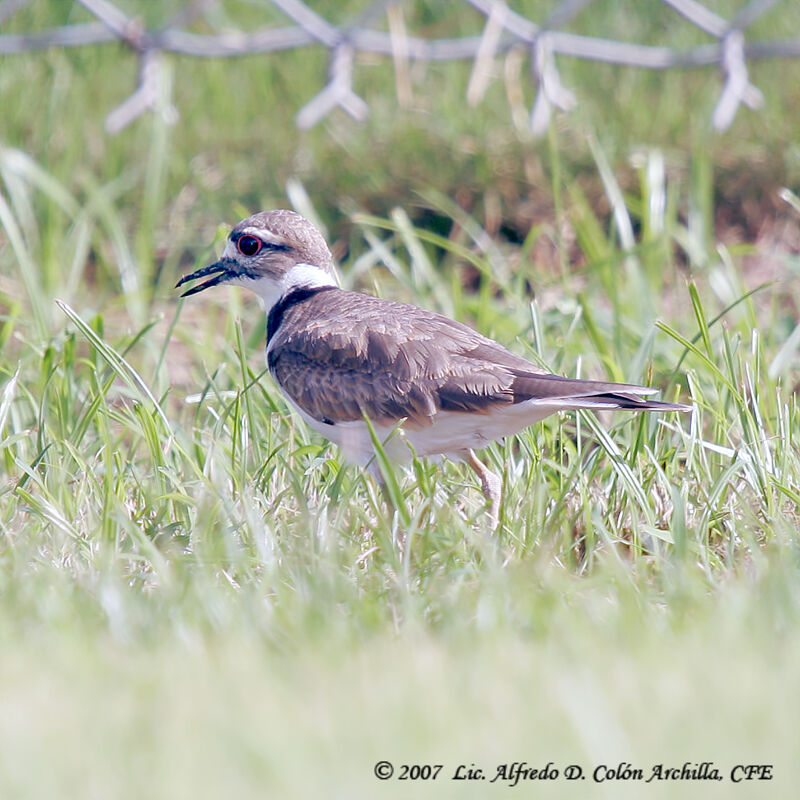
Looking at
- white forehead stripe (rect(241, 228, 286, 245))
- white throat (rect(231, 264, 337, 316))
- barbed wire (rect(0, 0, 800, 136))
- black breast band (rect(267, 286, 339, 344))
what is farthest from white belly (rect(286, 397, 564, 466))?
barbed wire (rect(0, 0, 800, 136))

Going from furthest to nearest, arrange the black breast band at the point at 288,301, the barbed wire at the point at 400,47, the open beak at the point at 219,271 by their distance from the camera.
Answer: the barbed wire at the point at 400,47, the open beak at the point at 219,271, the black breast band at the point at 288,301

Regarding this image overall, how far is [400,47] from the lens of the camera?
263 inches

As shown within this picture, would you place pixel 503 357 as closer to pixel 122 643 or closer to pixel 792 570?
pixel 792 570

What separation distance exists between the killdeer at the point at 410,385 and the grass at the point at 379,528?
14cm

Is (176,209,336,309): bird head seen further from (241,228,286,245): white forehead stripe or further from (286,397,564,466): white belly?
(286,397,564,466): white belly

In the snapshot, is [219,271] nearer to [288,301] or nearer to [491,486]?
[288,301]

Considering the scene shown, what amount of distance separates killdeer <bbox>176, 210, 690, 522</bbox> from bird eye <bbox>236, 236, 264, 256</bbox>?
453mm

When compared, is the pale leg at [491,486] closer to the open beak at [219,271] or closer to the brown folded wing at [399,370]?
the brown folded wing at [399,370]

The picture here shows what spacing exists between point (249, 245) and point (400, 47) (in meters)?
2.28

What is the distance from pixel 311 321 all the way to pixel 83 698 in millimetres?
2243

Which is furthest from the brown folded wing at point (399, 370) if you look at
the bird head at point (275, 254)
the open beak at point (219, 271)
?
the open beak at point (219, 271)

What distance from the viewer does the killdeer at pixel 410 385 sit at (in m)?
3.90

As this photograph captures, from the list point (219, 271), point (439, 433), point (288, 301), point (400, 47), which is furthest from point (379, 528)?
point (400, 47)

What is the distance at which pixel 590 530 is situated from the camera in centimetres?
374
